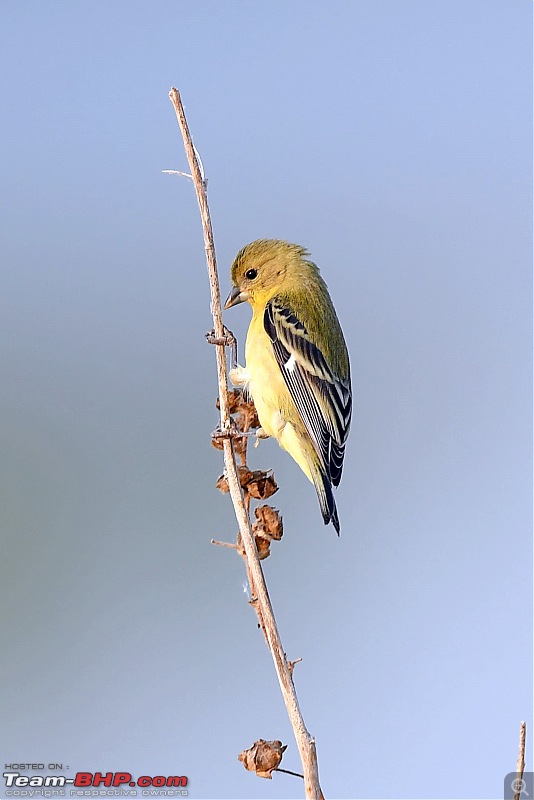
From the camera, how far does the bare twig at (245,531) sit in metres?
1.11

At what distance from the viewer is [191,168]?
1.61 metres

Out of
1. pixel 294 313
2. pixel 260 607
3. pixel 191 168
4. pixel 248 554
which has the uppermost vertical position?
pixel 294 313

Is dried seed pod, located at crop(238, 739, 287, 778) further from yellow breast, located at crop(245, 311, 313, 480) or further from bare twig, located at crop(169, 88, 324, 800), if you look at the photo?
yellow breast, located at crop(245, 311, 313, 480)

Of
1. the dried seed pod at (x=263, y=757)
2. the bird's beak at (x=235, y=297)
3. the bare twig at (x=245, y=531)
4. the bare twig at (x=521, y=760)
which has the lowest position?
the bare twig at (x=521, y=760)

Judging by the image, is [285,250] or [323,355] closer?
[323,355]

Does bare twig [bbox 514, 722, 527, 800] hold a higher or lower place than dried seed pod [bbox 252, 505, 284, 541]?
lower

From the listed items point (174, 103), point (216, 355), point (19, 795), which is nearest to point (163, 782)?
point (19, 795)

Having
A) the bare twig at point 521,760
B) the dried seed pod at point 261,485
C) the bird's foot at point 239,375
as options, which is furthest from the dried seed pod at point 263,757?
the bird's foot at point 239,375

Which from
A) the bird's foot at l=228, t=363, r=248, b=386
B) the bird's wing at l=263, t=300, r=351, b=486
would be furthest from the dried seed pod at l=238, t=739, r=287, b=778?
the bird's foot at l=228, t=363, r=248, b=386

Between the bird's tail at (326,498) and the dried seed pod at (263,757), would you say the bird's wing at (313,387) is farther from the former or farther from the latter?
the dried seed pod at (263,757)

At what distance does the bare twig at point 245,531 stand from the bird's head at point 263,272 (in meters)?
1.04

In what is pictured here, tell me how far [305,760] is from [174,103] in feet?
3.75

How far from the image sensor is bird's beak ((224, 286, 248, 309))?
2.80 meters

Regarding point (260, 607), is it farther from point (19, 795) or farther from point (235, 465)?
point (19, 795)
